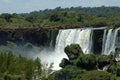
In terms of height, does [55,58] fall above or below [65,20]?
below

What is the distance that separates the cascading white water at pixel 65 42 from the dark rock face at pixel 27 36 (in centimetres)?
253

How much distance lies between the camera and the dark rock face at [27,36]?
260ft

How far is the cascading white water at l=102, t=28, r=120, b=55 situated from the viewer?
62.6 meters

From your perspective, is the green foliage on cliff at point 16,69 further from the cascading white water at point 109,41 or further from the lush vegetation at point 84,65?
the cascading white water at point 109,41

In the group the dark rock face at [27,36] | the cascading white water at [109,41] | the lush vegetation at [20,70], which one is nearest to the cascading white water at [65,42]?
the dark rock face at [27,36]

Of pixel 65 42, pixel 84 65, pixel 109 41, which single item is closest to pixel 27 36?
pixel 65 42

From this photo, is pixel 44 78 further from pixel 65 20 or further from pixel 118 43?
pixel 65 20

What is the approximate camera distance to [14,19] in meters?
Result: 105

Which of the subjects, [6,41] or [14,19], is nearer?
[6,41]

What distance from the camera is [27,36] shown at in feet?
267

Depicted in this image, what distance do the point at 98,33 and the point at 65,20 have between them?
2619 cm

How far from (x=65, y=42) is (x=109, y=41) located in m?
10.4

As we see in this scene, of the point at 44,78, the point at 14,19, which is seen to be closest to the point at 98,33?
the point at 44,78

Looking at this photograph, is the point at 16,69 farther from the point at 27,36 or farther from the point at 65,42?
the point at 27,36
